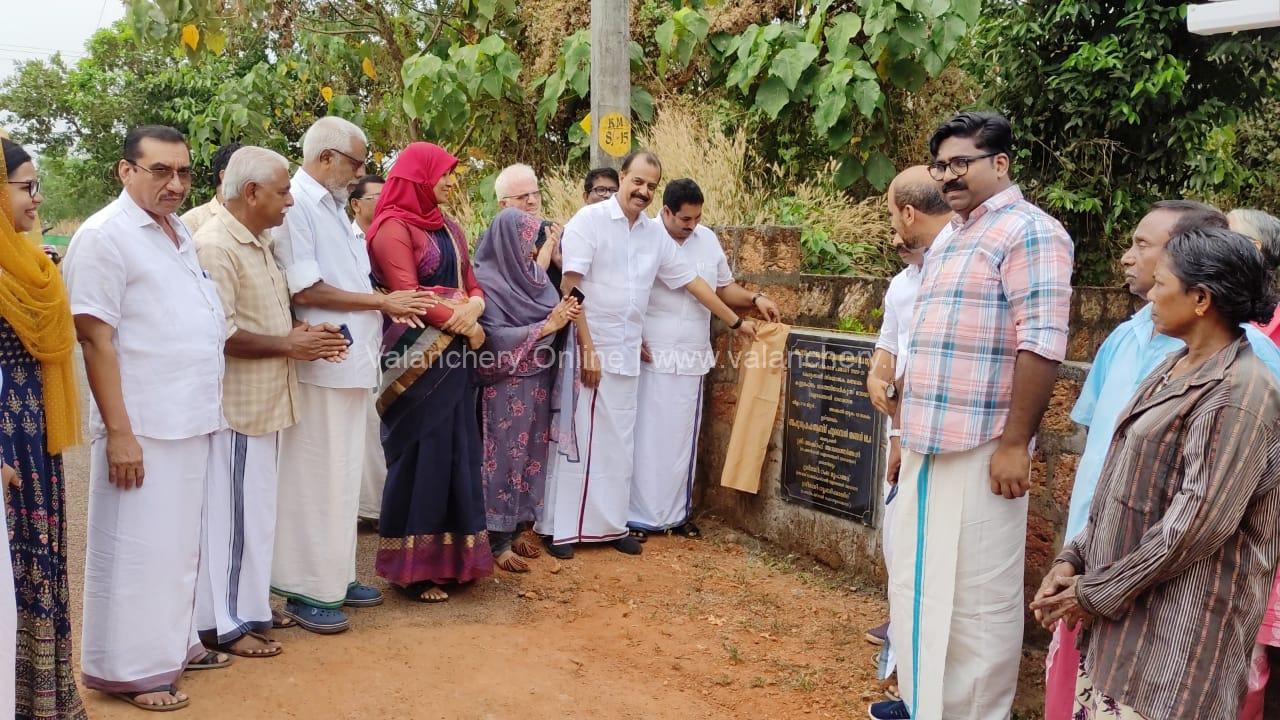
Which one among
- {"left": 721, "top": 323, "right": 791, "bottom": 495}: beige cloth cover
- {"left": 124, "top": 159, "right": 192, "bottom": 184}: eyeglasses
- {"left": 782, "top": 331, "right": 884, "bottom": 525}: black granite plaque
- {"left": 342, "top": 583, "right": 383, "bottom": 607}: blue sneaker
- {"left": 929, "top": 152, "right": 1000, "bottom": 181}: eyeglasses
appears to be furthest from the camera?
{"left": 721, "top": 323, "right": 791, "bottom": 495}: beige cloth cover

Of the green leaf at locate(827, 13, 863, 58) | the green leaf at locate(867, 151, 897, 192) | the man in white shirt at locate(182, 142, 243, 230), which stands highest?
the green leaf at locate(827, 13, 863, 58)

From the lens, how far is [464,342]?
4.79m

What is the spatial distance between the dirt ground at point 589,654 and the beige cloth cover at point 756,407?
575mm

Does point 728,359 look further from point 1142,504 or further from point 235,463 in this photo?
point 1142,504

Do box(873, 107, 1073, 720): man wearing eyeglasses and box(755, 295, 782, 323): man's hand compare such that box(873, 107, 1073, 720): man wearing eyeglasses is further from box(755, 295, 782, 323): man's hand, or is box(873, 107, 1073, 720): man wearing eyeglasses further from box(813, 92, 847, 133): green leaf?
box(813, 92, 847, 133): green leaf

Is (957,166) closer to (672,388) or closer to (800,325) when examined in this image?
(800,325)

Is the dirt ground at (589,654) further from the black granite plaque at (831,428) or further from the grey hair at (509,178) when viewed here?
the grey hair at (509,178)

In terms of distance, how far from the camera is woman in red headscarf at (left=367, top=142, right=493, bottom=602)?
4.61 meters

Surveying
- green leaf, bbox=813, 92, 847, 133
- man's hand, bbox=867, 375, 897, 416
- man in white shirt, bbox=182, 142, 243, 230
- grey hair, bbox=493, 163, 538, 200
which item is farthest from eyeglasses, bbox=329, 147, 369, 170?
green leaf, bbox=813, 92, 847, 133

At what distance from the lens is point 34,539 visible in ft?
10.3

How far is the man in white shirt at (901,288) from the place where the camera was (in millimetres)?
3836

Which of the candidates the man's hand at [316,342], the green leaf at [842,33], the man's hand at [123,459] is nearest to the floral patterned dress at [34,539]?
the man's hand at [123,459]

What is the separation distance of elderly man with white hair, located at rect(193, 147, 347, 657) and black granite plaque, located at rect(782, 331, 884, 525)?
2550mm

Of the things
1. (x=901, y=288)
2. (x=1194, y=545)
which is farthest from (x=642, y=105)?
(x=1194, y=545)
